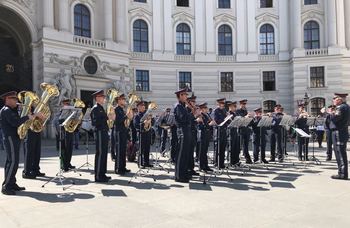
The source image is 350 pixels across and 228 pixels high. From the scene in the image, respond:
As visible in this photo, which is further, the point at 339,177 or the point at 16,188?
the point at 339,177

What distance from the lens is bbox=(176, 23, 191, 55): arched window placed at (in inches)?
1544

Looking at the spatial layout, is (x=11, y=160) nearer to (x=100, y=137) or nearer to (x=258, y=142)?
(x=100, y=137)

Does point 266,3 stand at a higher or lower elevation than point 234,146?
higher

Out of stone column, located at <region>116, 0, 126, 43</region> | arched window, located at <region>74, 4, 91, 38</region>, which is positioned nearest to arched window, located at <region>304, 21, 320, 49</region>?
stone column, located at <region>116, 0, 126, 43</region>

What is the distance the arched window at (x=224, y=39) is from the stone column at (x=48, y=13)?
17.4 metres

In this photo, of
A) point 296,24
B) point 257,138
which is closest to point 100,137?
point 257,138

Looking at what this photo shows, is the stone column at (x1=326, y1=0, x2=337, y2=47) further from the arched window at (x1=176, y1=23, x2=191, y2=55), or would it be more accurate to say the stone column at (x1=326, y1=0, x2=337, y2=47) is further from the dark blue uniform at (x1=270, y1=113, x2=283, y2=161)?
the dark blue uniform at (x1=270, y1=113, x2=283, y2=161)

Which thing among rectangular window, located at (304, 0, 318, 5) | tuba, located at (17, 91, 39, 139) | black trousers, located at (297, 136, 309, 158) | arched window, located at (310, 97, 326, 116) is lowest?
black trousers, located at (297, 136, 309, 158)

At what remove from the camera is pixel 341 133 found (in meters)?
10.7

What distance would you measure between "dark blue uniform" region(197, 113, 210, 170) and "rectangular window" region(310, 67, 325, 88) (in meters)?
29.2

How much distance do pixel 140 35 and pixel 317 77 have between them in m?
18.3

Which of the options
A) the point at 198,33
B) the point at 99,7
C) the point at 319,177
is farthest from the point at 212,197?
the point at 198,33

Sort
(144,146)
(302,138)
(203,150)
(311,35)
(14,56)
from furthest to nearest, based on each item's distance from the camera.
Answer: (311,35), (14,56), (302,138), (144,146), (203,150)

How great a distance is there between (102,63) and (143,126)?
20.5 meters
